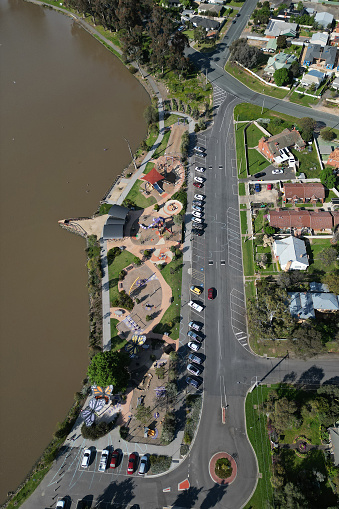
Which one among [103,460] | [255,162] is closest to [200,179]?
[255,162]

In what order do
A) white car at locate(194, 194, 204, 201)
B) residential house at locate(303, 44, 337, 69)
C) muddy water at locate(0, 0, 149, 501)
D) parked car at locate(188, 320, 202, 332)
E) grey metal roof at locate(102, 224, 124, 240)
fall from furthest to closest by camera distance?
residential house at locate(303, 44, 337, 69) < white car at locate(194, 194, 204, 201) < grey metal roof at locate(102, 224, 124, 240) < parked car at locate(188, 320, 202, 332) < muddy water at locate(0, 0, 149, 501)

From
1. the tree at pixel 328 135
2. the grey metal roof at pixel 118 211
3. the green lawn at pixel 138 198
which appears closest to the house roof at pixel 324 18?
the tree at pixel 328 135

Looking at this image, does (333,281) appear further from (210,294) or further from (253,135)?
(253,135)

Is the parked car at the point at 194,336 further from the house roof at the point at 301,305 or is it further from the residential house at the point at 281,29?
the residential house at the point at 281,29

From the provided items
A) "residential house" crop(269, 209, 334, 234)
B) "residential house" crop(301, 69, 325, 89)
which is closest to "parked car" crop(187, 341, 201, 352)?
"residential house" crop(269, 209, 334, 234)

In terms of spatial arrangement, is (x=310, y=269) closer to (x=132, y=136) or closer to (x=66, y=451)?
(x=66, y=451)

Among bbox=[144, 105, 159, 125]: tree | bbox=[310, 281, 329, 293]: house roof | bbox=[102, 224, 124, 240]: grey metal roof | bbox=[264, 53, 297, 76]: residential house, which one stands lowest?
bbox=[310, 281, 329, 293]: house roof

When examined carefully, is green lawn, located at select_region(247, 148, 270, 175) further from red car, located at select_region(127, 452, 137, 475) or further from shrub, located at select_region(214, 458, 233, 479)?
red car, located at select_region(127, 452, 137, 475)
